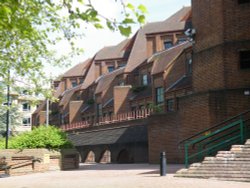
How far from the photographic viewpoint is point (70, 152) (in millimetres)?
24234

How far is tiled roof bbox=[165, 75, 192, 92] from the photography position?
3444cm

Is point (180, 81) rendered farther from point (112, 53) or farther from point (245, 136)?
point (112, 53)

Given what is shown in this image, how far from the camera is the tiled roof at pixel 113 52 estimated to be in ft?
207

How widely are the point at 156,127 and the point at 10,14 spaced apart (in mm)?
19874

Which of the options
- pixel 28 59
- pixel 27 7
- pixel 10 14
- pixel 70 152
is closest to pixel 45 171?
pixel 70 152

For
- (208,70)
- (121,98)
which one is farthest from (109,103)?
(208,70)

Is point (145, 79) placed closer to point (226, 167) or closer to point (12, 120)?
point (12, 120)

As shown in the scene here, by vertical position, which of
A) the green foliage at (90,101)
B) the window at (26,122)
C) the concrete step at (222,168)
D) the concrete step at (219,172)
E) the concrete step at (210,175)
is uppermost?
the green foliage at (90,101)

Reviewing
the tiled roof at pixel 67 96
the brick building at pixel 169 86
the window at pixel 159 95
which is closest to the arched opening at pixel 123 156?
the brick building at pixel 169 86

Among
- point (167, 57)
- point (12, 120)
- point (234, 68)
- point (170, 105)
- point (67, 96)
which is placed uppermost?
point (167, 57)

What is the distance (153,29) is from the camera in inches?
2047

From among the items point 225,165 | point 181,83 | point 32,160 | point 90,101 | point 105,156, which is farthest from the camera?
point 90,101

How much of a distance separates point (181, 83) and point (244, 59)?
15015 mm

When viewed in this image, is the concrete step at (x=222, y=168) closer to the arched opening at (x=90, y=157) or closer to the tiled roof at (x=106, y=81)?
the arched opening at (x=90, y=157)
